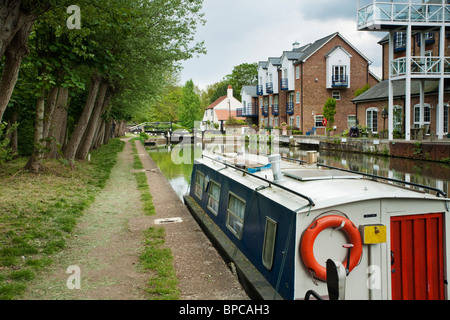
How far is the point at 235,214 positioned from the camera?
7.41 metres

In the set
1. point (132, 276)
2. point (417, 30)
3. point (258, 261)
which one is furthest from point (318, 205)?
point (417, 30)

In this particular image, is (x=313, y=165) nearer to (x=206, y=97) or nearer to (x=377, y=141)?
(x=377, y=141)

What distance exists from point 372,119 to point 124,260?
101ft

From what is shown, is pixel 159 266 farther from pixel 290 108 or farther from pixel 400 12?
pixel 290 108

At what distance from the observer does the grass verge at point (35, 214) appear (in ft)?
20.3

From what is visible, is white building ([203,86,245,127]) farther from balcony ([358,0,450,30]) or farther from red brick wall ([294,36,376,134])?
balcony ([358,0,450,30])

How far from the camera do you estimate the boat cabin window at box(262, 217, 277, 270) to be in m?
5.41

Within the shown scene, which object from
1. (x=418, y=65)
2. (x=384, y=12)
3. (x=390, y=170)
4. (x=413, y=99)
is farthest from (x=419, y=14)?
(x=390, y=170)

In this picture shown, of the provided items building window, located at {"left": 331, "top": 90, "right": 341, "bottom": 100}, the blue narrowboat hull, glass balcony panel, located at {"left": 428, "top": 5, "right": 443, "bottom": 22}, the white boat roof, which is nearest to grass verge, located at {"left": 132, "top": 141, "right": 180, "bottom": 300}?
the blue narrowboat hull

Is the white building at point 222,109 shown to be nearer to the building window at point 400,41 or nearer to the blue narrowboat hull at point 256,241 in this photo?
the building window at point 400,41

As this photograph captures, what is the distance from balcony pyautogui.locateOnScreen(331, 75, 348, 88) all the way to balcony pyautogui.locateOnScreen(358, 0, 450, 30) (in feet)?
58.1

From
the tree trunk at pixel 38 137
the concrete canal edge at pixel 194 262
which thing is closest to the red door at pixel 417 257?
the concrete canal edge at pixel 194 262

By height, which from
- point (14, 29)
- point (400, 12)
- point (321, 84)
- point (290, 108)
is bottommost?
point (14, 29)

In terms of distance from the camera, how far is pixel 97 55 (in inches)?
462
